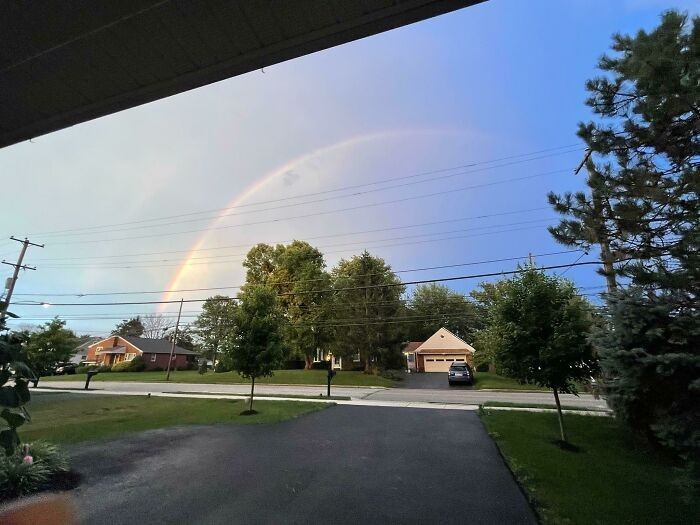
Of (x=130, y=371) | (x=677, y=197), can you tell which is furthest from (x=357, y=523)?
(x=130, y=371)

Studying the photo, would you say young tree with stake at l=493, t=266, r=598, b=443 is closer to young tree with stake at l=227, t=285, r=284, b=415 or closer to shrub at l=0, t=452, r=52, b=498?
young tree with stake at l=227, t=285, r=284, b=415

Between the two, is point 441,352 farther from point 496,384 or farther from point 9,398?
point 9,398

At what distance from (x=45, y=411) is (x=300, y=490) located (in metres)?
14.5

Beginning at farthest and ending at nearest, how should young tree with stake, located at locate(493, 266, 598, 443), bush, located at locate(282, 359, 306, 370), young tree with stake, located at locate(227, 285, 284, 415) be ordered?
1. bush, located at locate(282, 359, 306, 370)
2. young tree with stake, located at locate(227, 285, 284, 415)
3. young tree with stake, located at locate(493, 266, 598, 443)

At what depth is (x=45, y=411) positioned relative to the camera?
48.8 ft

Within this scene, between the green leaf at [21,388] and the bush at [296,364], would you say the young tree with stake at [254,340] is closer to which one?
the green leaf at [21,388]

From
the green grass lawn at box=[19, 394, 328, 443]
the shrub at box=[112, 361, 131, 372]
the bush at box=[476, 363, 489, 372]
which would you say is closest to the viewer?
the green grass lawn at box=[19, 394, 328, 443]

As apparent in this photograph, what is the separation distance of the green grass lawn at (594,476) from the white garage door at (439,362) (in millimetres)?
35813

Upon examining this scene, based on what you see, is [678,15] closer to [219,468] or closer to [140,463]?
[219,468]

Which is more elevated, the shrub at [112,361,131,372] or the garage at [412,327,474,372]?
the garage at [412,327,474,372]

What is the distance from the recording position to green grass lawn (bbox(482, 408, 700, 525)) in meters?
4.97

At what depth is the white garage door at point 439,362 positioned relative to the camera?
4581 cm

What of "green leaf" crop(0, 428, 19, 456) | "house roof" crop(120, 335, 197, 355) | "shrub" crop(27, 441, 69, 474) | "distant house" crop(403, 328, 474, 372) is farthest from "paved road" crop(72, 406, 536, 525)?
"house roof" crop(120, 335, 197, 355)

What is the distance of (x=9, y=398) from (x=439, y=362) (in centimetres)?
4803
